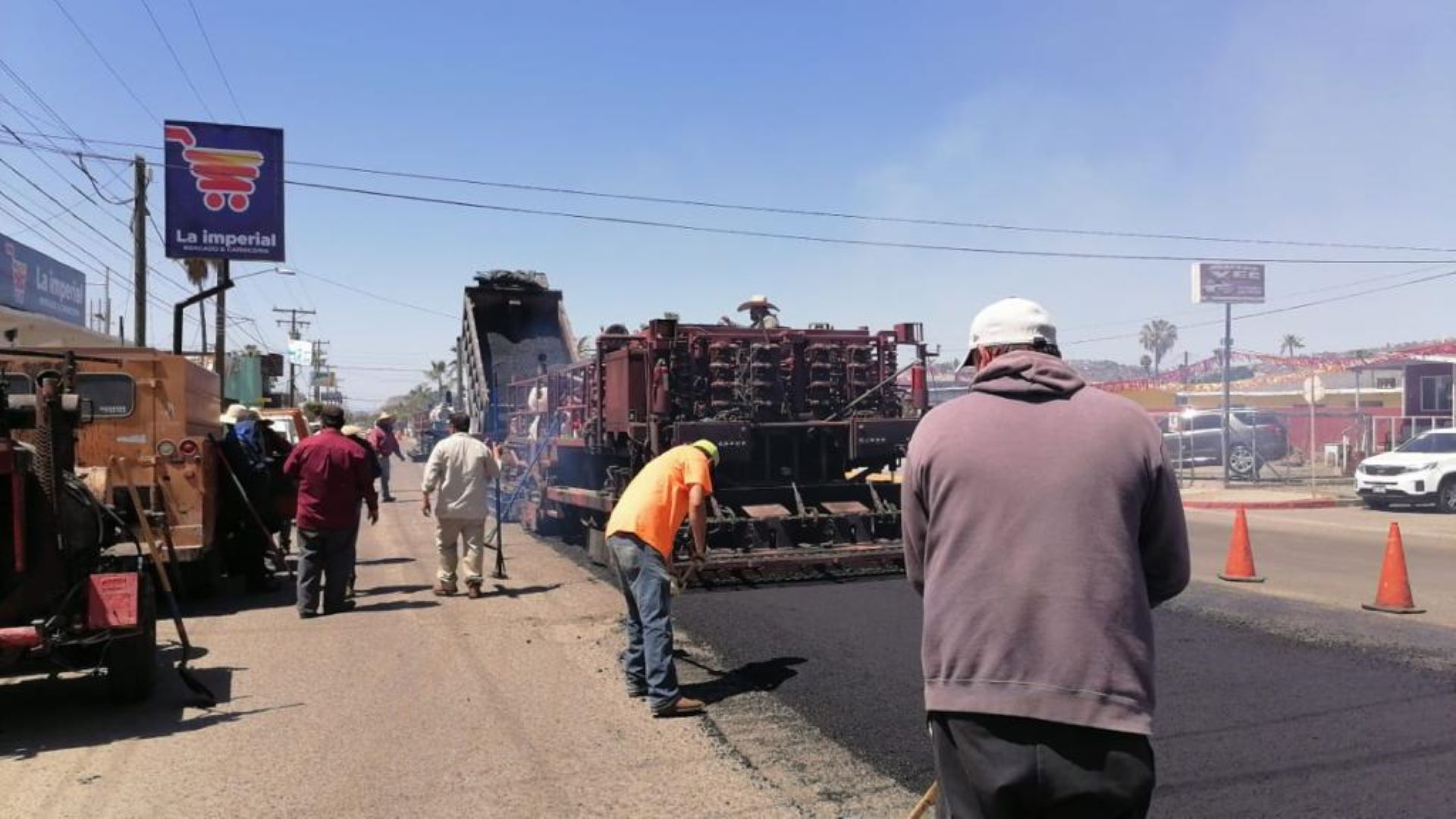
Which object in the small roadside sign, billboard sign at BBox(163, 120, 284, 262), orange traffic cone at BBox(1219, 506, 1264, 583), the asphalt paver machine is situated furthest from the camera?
the small roadside sign

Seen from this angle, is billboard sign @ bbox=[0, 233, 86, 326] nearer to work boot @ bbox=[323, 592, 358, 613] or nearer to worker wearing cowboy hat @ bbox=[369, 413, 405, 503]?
worker wearing cowboy hat @ bbox=[369, 413, 405, 503]

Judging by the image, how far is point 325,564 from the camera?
337 inches

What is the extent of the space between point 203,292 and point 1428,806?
19.0m

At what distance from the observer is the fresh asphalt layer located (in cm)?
439

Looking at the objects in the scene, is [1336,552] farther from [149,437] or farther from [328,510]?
[149,437]

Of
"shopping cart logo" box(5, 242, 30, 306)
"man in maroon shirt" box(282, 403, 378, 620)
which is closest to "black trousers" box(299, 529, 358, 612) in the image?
"man in maroon shirt" box(282, 403, 378, 620)

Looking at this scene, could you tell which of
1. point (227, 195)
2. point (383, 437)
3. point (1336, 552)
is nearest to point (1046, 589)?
point (1336, 552)

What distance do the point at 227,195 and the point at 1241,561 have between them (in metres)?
17.1

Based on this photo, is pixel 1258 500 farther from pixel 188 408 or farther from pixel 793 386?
pixel 188 408

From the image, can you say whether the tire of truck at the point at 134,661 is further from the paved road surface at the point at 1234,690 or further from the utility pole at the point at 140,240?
the utility pole at the point at 140,240

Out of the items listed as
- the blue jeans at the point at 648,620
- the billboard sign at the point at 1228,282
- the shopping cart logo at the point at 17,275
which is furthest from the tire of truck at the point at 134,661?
the billboard sign at the point at 1228,282

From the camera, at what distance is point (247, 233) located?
18.3m

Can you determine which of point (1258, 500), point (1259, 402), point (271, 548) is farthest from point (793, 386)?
point (1259, 402)

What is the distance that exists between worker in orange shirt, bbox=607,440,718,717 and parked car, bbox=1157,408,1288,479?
25915mm
